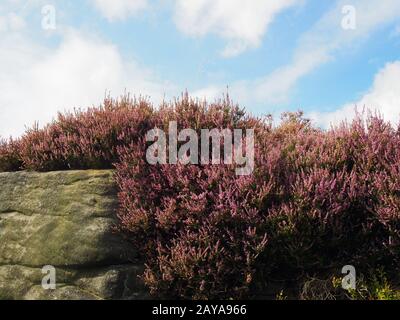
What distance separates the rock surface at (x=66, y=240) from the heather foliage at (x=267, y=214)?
0.81 feet

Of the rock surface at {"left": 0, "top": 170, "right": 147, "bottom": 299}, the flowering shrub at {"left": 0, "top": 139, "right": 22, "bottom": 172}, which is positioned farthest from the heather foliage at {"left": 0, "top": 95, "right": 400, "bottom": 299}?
the flowering shrub at {"left": 0, "top": 139, "right": 22, "bottom": 172}

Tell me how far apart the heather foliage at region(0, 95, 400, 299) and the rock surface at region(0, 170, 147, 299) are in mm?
246

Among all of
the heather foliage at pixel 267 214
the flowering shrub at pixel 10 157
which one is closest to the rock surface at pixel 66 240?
the heather foliage at pixel 267 214

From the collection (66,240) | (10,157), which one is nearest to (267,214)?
(66,240)

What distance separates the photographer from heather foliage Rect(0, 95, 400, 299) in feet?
17.8

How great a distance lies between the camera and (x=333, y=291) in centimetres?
549

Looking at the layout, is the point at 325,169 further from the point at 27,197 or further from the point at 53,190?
the point at 27,197

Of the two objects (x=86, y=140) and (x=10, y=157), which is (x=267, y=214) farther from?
(x=10, y=157)

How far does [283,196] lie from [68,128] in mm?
3819

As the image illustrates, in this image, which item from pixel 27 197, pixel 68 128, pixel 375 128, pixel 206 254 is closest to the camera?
pixel 206 254

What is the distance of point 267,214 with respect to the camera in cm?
569

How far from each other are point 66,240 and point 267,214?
2551mm

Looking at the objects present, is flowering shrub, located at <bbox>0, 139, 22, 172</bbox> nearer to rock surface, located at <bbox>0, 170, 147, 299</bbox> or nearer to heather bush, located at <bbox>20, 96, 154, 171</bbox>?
heather bush, located at <bbox>20, 96, 154, 171</bbox>
